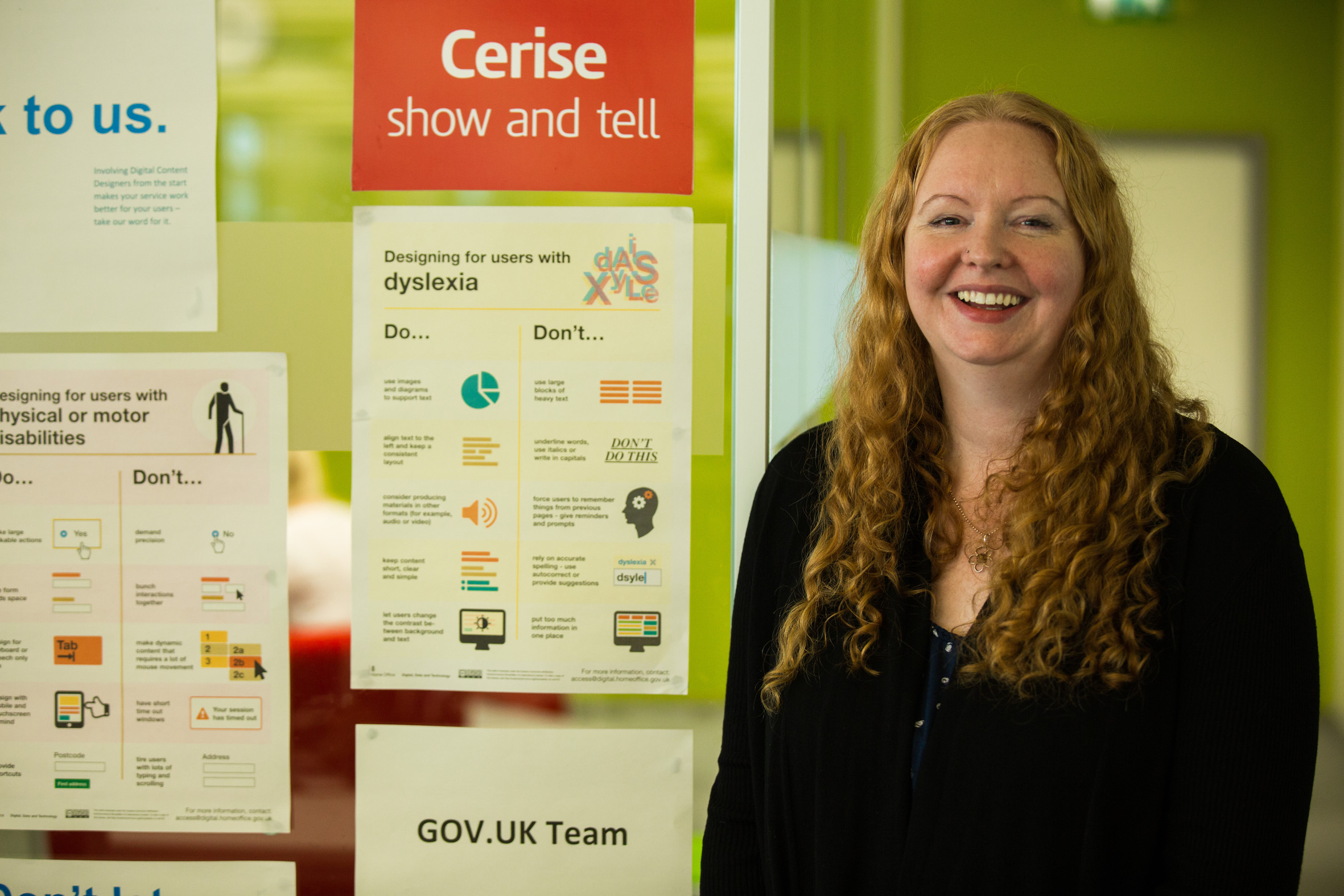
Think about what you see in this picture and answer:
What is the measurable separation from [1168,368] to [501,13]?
3.64ft

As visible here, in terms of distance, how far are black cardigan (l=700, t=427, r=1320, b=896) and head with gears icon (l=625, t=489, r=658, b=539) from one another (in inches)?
17.3

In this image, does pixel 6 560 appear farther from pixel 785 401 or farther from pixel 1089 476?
pixel 1089 476

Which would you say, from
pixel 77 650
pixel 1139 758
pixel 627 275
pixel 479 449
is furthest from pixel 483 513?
pixel 1139 758

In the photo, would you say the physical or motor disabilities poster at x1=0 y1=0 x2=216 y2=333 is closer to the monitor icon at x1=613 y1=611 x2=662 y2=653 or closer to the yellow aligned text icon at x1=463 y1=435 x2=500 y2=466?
the yellow aligned text icon at x1=463 y1=435 x2=500 y2=466

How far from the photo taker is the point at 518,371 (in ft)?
4.58

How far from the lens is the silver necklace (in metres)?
1.10

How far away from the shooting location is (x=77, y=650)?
4.74 feet

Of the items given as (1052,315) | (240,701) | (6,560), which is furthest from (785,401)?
(6,560)

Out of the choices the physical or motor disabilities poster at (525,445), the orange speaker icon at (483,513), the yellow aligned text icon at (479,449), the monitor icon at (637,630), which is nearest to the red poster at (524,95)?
the physical or motor disabilities poster at (525,445)

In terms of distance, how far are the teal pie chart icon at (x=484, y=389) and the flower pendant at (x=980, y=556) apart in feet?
2.42

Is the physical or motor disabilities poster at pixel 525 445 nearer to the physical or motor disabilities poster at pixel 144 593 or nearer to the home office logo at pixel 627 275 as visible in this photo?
the home office logo at pixel 627 275

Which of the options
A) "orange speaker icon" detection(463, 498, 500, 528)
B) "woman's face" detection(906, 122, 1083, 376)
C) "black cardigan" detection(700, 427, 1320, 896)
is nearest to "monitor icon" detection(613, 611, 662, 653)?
"orange speaker icon" detection(463, 498, 500, 528)

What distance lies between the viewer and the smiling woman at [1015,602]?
38.0 inches

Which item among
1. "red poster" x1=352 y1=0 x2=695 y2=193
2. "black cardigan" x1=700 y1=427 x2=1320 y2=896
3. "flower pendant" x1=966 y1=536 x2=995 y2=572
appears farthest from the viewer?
"red poster" x1=352 y1=0 x2=695 y2=193
